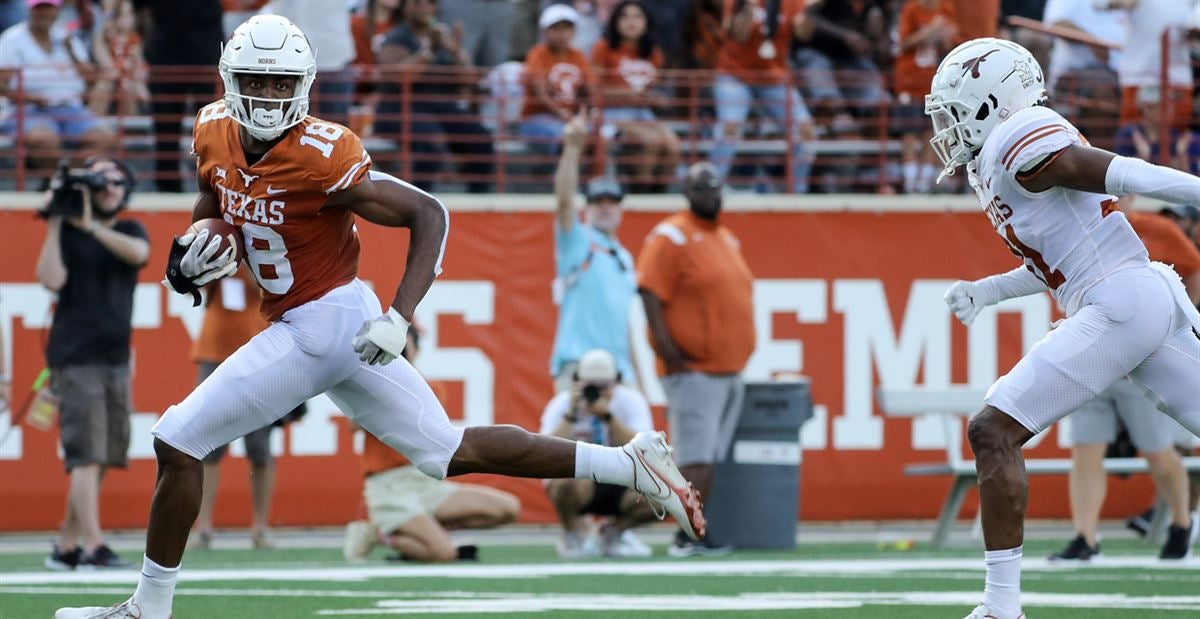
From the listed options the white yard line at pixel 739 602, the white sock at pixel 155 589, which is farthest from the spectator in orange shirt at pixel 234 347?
the white sock at pixel 155 589

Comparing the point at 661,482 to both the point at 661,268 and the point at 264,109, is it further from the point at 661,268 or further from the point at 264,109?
the point at 661,268

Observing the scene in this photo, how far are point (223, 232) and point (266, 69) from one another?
0.52 m

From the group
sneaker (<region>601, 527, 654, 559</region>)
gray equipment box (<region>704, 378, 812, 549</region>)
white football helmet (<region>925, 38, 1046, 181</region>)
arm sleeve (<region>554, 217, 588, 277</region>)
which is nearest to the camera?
white football helmet (<region>925, 38, 1046, 181</region>)

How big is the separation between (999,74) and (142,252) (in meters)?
5.00

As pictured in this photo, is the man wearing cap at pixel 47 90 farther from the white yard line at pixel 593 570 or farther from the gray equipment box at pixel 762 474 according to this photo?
the gray equipment box at pixel 762 474

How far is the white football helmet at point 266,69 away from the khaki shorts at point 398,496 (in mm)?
4074

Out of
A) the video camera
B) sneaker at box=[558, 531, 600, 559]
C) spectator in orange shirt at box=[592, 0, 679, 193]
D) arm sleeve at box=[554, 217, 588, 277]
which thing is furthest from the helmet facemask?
spectator in orange shirt at box=[592, 0, 679, 193]

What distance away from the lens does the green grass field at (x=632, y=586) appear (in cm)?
670

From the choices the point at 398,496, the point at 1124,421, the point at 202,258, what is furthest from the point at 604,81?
the point at 202,258

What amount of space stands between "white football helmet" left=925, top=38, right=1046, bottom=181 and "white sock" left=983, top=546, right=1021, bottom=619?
4.32 feet

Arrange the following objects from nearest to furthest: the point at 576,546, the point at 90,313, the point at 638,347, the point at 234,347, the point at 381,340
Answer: the point at 381,340
the point at 90,313
the point at 576,546
the point at 234,347
the point at 638,347

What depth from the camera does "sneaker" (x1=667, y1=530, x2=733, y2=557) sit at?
993cm

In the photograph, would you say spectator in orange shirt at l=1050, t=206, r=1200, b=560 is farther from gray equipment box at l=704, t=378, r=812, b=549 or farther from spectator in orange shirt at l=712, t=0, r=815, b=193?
spectator in orange shirt at l=712, t=0, r=815, b=193

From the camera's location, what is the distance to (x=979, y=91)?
5.84 metres
